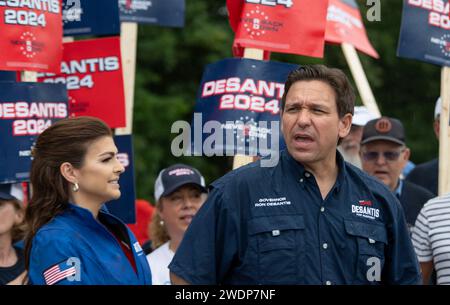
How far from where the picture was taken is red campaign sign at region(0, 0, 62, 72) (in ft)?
19.7

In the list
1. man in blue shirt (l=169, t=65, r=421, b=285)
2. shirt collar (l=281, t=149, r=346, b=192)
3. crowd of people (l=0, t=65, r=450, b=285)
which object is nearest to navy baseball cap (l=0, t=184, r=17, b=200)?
crowd of people (l=0, t=65, r=450, b=285)

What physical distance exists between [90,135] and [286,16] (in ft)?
5.82

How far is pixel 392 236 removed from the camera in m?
4.52

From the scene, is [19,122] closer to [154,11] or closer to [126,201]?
[126,201]

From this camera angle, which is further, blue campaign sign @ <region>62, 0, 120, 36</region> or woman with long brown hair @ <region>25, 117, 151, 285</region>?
blue campaign sign @ <region>62, 0, 120, 36</region>

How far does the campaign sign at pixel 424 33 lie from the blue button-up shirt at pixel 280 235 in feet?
8.64

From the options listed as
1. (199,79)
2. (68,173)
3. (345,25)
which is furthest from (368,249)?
(199,79)

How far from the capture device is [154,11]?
7.63 m

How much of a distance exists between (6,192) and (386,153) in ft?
8.52

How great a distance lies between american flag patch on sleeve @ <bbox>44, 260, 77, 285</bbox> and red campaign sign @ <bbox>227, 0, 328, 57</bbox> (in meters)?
2.07

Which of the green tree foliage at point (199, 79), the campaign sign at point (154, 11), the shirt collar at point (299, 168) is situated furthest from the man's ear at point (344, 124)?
the green tree foliage at point (199, 79)

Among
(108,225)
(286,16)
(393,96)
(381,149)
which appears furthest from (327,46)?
(108,225)

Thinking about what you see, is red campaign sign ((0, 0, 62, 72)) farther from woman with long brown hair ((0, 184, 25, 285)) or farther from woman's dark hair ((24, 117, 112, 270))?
woman's dark hair ((24, 117, 112, 270))
